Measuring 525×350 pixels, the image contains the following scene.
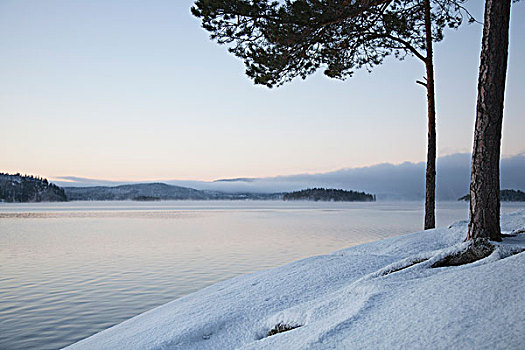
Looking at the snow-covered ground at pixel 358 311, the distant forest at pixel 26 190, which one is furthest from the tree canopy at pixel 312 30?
the distant forest at pixel 26 190

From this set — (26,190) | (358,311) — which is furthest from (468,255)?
(26,190)

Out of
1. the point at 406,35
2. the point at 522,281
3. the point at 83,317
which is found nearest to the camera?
the point at 522,281

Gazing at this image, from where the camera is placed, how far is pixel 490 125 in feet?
18.6

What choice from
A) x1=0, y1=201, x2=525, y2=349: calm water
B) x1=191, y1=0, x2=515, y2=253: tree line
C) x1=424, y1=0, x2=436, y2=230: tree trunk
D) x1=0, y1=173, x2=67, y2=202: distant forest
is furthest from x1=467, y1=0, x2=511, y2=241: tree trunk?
x1=0, y1=173, x2=67, y2=202: distant forest

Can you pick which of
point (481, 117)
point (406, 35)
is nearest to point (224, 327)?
point (481, 117)

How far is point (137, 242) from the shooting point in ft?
67.9

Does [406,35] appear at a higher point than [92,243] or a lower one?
higher

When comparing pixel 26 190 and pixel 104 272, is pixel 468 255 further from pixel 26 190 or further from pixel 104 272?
pixel 26 190

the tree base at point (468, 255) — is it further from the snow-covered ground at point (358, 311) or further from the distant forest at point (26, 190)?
the distant forest at point (26, 190)

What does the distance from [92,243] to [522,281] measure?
20359 millimetres

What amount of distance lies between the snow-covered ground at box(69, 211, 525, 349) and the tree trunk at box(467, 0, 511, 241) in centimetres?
52

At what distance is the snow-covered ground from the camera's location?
9.48ft

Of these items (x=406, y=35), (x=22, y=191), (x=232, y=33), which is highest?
(x=406, y=35)

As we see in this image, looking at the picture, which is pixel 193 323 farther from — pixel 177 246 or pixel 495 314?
pixel 177 246
